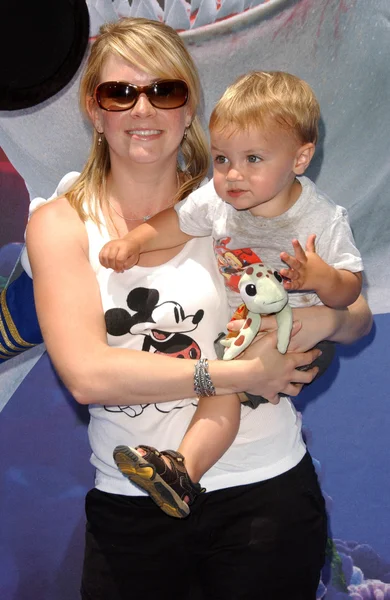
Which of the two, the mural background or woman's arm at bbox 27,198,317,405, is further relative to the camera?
the mural background

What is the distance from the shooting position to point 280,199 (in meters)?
2.14

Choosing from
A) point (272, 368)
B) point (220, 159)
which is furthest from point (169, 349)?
point (220, 159)

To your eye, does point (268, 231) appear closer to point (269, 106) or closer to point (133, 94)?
point (269, 106)

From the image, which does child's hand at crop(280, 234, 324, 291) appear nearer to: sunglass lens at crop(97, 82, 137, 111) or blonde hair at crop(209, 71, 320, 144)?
blonde hair at crop(209, 71, 320, 144)

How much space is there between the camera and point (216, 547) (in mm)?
2172

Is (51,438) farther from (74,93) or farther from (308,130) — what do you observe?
(308,130)

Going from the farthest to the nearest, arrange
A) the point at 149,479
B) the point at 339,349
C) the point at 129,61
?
the point at 339,349 → the point at 129,61 → the point at 149,479

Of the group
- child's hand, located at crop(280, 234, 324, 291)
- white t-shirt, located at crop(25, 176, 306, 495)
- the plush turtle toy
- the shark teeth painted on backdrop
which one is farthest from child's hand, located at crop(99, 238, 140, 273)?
the shark teeth painted on backdrop

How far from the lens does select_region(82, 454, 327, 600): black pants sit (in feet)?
7.03

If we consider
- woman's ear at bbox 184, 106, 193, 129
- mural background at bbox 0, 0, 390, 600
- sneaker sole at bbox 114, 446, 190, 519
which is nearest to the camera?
sneaker sole at bbox 114, 446, 190, 519

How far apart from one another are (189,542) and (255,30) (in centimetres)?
185

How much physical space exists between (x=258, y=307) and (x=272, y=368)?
0.63 ft

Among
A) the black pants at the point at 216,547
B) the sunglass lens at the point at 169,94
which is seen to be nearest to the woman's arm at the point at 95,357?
the black pants at the point at 216,547

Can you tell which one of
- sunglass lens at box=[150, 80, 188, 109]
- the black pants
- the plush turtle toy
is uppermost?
sunglass lens at box=[150, 80, 188, 109]
